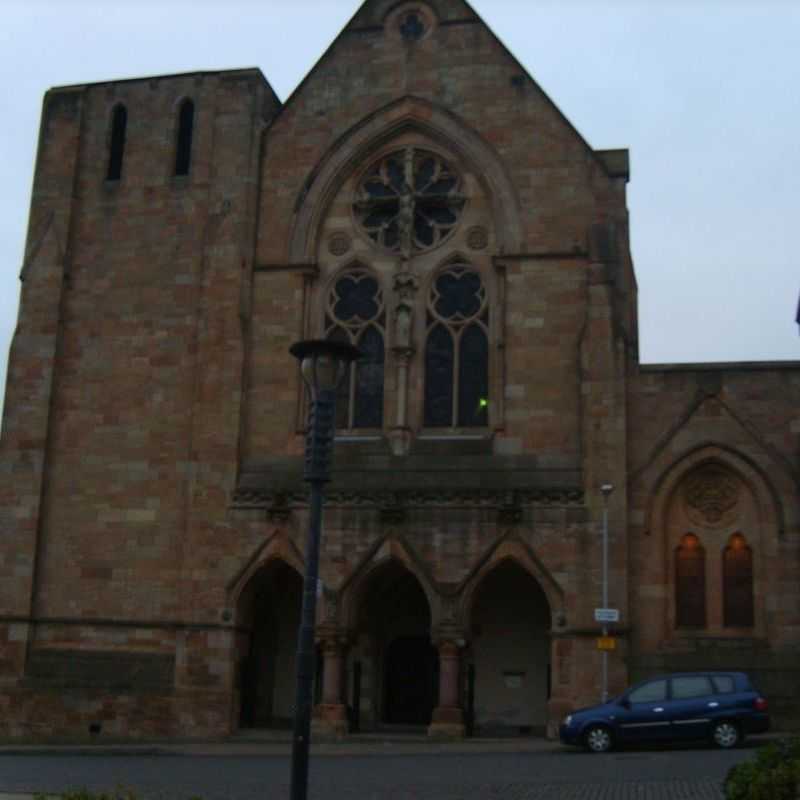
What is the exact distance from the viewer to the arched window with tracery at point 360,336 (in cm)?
2948

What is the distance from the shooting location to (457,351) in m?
29.2

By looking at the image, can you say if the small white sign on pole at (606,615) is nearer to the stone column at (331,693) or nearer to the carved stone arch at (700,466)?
the carved stone arch at (700,466)

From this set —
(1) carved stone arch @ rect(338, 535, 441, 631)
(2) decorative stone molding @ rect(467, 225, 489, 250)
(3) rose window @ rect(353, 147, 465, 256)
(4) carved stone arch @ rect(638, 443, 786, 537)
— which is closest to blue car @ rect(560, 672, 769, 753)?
(4) carved stone arch @ rect(638, 443, 786, 537)

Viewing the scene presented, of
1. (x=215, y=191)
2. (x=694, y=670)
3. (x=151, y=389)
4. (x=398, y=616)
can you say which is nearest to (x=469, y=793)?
(x=694, y=670)

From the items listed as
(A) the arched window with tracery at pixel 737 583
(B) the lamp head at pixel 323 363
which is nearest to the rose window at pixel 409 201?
(A) the arched window with tracery at pixel 737 583

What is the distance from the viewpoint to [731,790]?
10492 millimetres

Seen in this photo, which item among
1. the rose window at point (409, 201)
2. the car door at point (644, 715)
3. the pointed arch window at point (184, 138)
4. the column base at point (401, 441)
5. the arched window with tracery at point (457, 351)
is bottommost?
the car door at point (644, 715)

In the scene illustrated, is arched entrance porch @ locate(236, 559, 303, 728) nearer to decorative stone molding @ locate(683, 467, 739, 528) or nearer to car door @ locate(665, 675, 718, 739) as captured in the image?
decorative stone molding @ locate(683, 467, 739, 528)

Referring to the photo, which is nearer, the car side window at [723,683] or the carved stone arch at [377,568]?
the car side window at [723,683]

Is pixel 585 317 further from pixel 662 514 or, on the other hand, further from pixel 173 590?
pixel 173 590

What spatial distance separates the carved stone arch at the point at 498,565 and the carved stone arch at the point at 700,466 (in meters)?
2.35

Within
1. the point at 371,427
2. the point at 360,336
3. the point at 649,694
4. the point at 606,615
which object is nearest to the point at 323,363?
the point at 649,694

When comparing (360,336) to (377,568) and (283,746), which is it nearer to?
(377,568)

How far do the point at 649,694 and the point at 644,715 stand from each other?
0.42 metres
